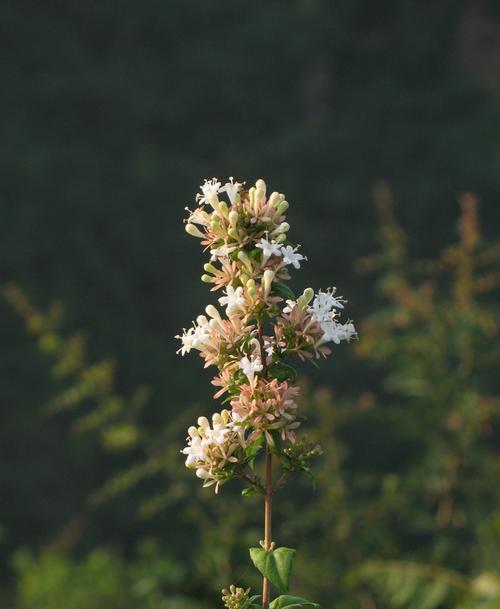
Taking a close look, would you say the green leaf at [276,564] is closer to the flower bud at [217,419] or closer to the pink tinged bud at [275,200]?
the flower bud at [217,419]

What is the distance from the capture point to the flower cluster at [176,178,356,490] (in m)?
1.67

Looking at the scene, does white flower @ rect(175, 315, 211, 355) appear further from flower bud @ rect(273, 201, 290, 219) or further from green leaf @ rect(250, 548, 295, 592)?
green leaf @ rect(250, 548, 295, 592)

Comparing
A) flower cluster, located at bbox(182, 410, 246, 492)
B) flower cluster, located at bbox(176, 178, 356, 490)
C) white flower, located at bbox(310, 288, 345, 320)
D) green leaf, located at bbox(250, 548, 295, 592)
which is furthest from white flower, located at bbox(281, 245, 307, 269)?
green leaf, located at bbox(250, 548, 295, 592)

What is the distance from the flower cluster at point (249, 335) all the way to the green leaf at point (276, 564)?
137 mm

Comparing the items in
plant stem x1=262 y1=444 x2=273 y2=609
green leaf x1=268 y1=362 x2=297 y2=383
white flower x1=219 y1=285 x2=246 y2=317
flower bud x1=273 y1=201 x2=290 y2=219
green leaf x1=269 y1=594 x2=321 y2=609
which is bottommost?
green leaf x1=269 y1=594 x2=321 y2=609

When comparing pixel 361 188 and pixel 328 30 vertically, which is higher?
pixel 328 30

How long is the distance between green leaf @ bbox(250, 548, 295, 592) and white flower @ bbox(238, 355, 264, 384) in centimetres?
28

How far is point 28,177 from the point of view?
13.2 meters

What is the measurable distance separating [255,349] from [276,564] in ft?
1.13

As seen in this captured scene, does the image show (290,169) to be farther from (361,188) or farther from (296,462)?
(296,462)

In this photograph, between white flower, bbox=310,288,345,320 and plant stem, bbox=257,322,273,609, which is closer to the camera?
plant stem, bbox=257,322,273,609

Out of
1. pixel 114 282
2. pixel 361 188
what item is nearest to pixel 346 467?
pixel 114 282

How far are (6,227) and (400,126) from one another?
19.9 feet

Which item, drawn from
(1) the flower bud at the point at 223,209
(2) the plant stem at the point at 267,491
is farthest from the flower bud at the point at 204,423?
(1) the flower bud at the point at 223,209
